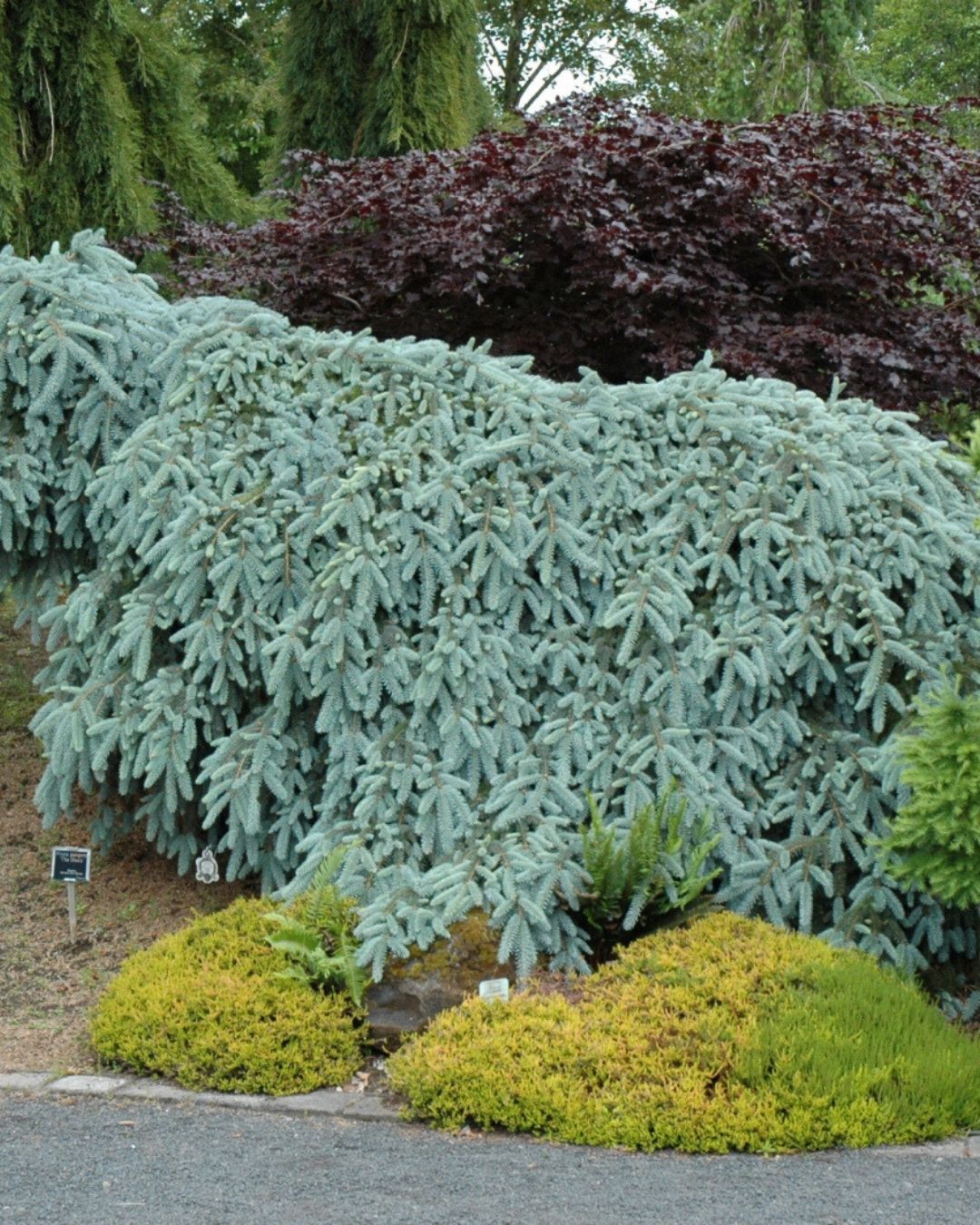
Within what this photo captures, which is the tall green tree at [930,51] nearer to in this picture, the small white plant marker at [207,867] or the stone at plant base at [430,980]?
the small white plant marker at [207,867]

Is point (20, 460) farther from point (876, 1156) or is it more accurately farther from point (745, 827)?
point (876, 1156)

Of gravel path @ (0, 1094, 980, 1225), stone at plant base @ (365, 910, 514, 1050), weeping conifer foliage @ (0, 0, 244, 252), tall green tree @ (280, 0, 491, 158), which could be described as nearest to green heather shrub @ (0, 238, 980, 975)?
stone at plant base @ (365, 910, 514, 1050)

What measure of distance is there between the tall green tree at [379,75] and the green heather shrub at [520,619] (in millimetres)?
4036

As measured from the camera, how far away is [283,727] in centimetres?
523

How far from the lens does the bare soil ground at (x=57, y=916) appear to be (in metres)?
4.75

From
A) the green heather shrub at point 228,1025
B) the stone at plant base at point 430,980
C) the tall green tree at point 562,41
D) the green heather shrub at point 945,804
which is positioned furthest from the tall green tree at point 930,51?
the green heather shrub at point 228,1025

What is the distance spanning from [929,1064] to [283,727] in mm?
2457

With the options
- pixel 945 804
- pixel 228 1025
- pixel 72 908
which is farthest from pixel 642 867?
pixel 72 908

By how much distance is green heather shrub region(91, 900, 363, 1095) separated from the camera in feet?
14.3

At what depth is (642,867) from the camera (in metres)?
4.76

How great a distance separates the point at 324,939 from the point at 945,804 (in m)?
2.03

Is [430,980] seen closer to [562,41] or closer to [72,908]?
[72,908]

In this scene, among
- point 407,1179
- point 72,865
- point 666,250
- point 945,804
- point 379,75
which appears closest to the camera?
point 407,1179

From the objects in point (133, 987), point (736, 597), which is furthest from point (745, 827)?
point (133, 987)
